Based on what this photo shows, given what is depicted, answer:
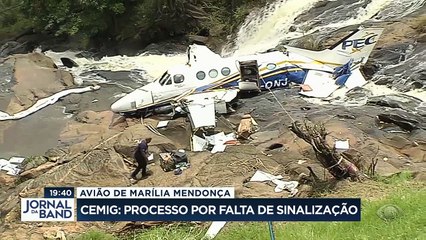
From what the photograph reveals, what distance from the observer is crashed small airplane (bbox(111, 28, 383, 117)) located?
1819cm

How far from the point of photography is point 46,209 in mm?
5488

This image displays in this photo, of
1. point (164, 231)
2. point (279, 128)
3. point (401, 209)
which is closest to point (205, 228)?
point (164, 231)

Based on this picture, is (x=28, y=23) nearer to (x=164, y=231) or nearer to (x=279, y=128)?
(x=279, y=128)

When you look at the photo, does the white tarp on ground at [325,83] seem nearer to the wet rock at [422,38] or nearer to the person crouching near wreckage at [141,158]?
the wet rock at [422,38]

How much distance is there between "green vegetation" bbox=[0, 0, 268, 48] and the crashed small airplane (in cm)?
918

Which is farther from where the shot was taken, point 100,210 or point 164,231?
point 164,231

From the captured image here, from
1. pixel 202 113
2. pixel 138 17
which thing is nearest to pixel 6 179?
pixel 202 113

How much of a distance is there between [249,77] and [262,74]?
1.45 ft

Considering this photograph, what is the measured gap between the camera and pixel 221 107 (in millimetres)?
17672

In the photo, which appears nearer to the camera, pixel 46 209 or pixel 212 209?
pixel 212 209

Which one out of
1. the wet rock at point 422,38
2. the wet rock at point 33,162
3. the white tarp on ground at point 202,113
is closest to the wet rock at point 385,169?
the white tarp on ground at point 202,113

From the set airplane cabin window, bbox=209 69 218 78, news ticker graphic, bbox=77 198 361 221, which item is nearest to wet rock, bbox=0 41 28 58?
airplane cabin window, bbox=209 69 218 78

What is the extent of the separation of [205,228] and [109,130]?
1076 centimetres

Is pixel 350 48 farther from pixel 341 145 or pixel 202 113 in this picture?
pixel 341 145
